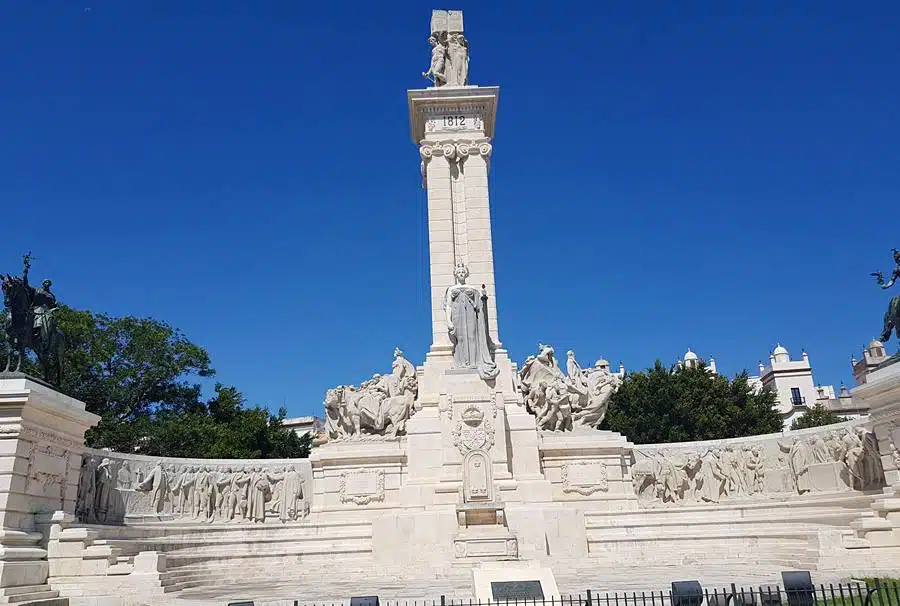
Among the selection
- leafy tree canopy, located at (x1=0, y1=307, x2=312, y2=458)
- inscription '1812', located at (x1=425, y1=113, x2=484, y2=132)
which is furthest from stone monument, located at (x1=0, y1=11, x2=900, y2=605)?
leafy tree canopy, located at (x1=0, y1=307, x2=312, y2=458)

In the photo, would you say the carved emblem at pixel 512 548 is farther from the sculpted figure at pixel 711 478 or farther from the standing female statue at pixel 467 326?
the sculpted figure at pixel 711 478

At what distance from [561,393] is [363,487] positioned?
21.5 feet

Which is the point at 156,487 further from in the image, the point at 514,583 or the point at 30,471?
the point at 514,583

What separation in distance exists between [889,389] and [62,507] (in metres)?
17.6

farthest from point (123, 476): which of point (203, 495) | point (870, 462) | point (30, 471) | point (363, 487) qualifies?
point (870, 462)

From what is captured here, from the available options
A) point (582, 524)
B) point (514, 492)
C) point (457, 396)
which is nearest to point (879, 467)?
point (582, 524)

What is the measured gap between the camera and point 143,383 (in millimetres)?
33312

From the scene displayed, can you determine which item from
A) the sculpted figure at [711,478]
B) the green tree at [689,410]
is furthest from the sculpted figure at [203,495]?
the green tree at [689,410]

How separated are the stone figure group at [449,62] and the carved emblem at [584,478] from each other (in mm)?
14654

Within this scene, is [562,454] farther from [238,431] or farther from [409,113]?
[238,431]

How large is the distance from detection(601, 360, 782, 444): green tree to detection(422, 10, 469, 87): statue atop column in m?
22.2

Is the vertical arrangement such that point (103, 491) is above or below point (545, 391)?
below

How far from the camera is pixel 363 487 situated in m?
19.4

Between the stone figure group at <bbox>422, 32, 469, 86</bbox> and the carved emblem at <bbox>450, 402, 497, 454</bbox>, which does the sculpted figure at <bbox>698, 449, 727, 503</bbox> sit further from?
the stone figure group at <bbox>422, 32, 469, 86</bbox>
